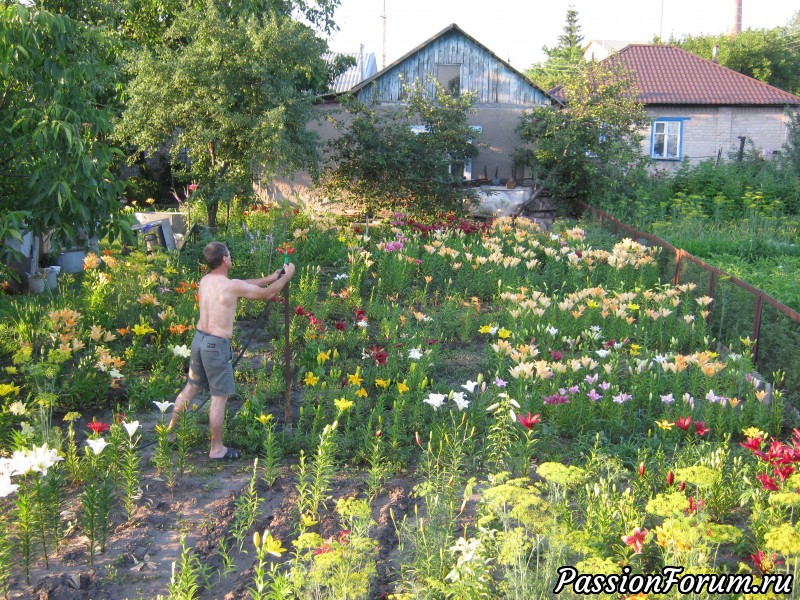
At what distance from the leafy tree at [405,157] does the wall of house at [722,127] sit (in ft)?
39.3

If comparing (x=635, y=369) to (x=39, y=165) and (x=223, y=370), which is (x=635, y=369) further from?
(x=39, y=165)

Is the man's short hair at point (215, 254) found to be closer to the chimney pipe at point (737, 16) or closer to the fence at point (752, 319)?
the fence at point (752, 319)

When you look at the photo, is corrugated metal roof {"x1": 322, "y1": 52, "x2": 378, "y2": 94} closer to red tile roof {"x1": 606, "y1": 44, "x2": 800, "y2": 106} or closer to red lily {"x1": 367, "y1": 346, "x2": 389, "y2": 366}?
red tile roof {"x1": 606, "y1": 44, "x2": 800, "y2": 106}

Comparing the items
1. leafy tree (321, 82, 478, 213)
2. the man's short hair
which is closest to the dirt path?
the man's short hair

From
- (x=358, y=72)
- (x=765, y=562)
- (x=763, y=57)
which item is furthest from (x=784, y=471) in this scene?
(x=763, y=57)

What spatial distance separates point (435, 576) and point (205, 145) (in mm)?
11294

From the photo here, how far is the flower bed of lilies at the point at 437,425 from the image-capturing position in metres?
3.81

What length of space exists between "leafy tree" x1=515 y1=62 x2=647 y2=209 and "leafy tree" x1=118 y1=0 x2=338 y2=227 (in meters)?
5.82

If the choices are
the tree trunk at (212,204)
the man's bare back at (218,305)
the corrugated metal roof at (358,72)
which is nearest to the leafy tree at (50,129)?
the man's bare back at (218,305)

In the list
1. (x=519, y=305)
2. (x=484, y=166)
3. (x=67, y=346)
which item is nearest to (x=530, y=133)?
(x=484, y=166)

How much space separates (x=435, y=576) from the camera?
12.9ft

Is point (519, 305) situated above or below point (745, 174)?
below

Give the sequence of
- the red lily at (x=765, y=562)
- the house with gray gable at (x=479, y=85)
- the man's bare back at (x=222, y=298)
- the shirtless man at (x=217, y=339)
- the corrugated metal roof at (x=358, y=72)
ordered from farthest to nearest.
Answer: the corrugated metal roof at (x=358, y=72), the house with gray gable at (x=479, y=85), the man's bare back at (x=222, y=298), the shirtless man at (x=217, y=339), the red lily at (x=765, y=562)

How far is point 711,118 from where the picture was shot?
84.9 ft
